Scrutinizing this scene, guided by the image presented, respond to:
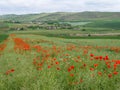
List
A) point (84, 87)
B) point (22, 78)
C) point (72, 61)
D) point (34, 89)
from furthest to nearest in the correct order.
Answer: point (72, 61) < point (22, 78) < point (84, 87) < point (34, 89)

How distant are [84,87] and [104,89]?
1.91 feet

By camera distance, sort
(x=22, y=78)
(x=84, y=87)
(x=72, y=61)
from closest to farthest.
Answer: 1. (x=84, y=87)
2. (x=22, y=78)
3. (x=72, y=61)

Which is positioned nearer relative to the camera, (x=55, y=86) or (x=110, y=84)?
(x=55, y=86)

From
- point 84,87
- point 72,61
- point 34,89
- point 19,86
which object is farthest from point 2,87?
point 72,61

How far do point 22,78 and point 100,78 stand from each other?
2.34m

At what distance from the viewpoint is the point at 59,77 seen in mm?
8172

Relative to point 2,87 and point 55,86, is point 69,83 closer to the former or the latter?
point 55,86

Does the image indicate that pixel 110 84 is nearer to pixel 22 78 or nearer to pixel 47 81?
pixel 47 81

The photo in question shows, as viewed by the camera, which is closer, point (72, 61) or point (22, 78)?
point (22, 78)

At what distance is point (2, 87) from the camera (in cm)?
738

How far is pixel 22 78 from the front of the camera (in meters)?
7.84

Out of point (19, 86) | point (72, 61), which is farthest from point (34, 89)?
point (72, 61)

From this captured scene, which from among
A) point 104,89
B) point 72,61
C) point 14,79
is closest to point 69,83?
point 104,89

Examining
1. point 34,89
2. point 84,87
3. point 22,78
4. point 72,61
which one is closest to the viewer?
point 34,89
